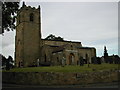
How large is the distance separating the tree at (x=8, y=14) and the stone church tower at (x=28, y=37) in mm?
30528

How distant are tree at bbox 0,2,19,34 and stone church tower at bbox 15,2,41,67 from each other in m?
30.5

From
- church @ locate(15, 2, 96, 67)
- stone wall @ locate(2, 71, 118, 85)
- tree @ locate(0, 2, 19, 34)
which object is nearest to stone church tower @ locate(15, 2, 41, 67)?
church @ locate(15, 2, 96, 67)

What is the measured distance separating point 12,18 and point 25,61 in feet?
102

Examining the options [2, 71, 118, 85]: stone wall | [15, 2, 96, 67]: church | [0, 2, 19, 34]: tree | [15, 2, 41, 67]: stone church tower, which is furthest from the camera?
[15, 2, 41, 67]: stone church tower

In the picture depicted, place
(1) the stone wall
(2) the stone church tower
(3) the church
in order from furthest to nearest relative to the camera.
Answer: (2) the stone church tower < (3) the church < (1) the stone wall

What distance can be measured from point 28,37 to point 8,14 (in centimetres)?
3329

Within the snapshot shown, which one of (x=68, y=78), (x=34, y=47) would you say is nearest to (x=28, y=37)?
(x=34, y=47)

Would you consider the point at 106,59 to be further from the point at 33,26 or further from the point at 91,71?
the point at 33,26

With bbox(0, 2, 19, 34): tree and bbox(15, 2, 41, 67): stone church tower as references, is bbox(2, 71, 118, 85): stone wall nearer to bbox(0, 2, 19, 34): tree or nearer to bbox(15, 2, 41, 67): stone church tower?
bbox(0, 2, 19, 34): tree

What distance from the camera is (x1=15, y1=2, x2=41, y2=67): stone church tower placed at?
1988 inches

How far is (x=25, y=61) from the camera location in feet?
163

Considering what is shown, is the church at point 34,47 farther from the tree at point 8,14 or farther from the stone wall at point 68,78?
the tree at point 8,14

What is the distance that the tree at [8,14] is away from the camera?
18681mm

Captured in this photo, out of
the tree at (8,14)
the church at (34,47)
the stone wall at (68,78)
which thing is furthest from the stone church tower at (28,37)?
the tree at (8,14)
